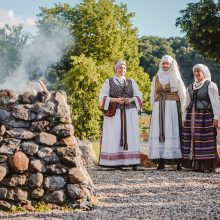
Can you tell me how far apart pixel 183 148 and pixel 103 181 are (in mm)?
2045

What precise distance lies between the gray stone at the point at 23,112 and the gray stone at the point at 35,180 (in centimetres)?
58

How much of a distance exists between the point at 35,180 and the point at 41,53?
3131cm

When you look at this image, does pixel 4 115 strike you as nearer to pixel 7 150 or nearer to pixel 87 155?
pixel 7 150

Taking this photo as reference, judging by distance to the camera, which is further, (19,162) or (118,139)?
(118,139)

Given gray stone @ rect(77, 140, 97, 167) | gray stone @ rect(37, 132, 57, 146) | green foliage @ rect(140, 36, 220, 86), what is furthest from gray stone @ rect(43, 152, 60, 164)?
green foliage @ rect(140, 36, 220, 86)

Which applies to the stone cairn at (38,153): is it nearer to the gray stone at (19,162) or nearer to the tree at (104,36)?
the gray stone at (19,162)

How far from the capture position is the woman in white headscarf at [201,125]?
808cm

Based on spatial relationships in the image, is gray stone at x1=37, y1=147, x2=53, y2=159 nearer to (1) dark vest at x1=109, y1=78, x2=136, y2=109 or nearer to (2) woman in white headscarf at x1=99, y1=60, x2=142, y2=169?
A: (2) woman in white headscarf at x1=99, y1=60, x2=142, y2=169

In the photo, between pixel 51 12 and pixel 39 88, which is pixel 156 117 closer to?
pixel 39 88

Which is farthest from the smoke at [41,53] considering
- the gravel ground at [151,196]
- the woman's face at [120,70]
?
the gravel ground at [151,196]

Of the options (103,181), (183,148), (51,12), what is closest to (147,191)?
(103,181)

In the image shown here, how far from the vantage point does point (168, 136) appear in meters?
8.35

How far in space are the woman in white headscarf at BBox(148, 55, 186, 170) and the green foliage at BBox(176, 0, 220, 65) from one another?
428cm

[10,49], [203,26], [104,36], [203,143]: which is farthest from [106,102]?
[10,49]
